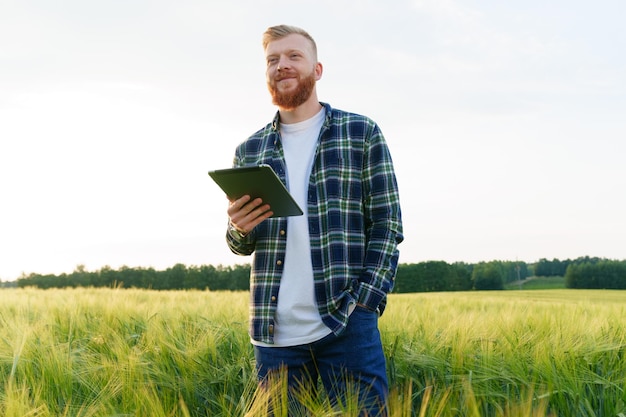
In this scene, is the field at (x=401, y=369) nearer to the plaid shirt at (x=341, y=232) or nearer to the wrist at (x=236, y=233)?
the plaid shirt at (x=341, y=232)

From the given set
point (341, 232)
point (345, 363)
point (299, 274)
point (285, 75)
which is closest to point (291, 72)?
point (285, 75)

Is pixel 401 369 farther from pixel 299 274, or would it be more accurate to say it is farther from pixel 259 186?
pixel 259 186

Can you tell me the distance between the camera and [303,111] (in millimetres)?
2531

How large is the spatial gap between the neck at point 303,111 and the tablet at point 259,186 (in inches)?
21.5

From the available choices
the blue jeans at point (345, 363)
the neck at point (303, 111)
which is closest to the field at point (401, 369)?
the blue jeans at point (345, 363)

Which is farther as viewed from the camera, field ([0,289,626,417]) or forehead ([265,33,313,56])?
field ([0,289,626,417])

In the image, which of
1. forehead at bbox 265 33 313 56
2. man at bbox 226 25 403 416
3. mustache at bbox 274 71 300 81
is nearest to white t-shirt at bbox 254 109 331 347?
man at bbox 226 25 403 416

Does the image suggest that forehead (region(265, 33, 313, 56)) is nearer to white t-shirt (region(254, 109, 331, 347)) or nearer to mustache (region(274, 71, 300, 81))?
mustache (region(274, 71, 300, 81))

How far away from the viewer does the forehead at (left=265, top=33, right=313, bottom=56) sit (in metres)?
2.44

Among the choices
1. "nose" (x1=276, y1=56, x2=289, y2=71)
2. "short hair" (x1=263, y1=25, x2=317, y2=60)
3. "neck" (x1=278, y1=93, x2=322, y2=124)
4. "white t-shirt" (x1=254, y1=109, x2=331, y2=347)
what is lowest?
"white t-shirt" (x1=254, y1=109, x2=331, y2=347)

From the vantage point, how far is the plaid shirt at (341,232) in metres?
2.25

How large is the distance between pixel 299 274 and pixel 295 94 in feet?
2.59

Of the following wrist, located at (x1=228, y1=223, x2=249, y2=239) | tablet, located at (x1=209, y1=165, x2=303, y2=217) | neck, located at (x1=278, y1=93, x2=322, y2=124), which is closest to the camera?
tablet, located at (x1=209, y1=165, x2=303, y2=217)

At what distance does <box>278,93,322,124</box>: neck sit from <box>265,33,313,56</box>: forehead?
0.22 meters
